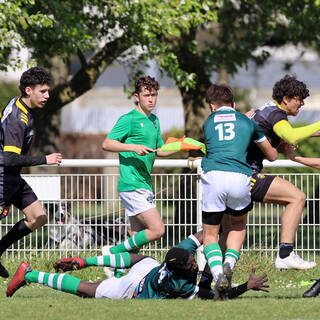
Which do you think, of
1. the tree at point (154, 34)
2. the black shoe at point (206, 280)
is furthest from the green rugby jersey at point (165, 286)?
Result: the tree at point (154, 34)

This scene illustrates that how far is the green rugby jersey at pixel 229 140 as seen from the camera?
23.9ft

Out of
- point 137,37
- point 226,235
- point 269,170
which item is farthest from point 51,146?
point 226,235

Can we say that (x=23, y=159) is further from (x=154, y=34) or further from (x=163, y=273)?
(x=154, y=34)

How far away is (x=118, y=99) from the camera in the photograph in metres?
53.4

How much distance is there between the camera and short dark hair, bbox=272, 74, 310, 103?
25.6 feet

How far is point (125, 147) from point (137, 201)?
0.58 meters

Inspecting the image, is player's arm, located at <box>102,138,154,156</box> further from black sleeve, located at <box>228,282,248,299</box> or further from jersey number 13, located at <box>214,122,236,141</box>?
black sleeve, located at <box>228,282,248,299</box>

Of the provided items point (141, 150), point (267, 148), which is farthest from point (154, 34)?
point (267, 148)

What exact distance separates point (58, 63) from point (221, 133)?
13.3 metres

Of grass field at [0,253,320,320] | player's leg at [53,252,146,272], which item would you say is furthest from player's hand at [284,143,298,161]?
player's leg at [53,252,146,272]

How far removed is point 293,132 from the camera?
746 centimetres

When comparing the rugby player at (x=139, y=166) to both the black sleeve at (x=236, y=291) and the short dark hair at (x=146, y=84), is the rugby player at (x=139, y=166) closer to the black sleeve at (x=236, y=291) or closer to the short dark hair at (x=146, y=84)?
the short dark hair at (x=146, y=84)

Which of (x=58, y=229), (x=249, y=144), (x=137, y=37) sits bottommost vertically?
(x=58, y=229)

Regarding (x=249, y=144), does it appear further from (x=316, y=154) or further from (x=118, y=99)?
(x=118, y=99)
